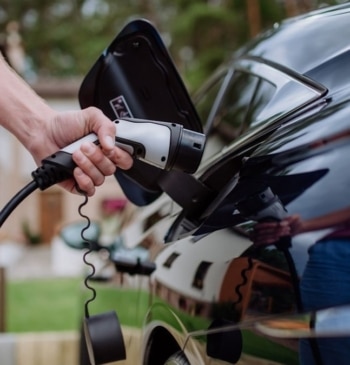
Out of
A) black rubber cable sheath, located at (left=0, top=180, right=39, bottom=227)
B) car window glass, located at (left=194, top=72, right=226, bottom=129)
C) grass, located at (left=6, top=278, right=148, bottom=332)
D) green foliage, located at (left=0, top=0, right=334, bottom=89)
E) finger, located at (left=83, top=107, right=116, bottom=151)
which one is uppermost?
green foliage, located at (left=0, top=0, right=334, bottom=89)

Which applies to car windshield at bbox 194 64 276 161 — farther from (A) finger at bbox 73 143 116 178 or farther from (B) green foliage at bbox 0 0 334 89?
(B) green foliage at bbox 0 0 334 89

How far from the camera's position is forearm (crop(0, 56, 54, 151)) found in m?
2.00

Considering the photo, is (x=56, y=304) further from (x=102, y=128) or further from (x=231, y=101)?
(x=102, y=128)

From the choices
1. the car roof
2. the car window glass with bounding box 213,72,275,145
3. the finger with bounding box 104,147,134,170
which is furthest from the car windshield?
the finger with bounding box 104,147,134,170

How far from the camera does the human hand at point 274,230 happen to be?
146cm

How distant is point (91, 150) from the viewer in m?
1.73

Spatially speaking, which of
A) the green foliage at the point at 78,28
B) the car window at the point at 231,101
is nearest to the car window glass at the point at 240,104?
the car window at the point at 231,101

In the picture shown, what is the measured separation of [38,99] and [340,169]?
3.10 ft

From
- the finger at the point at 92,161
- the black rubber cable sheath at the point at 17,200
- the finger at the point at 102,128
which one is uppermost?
the finger at the point at 102,128

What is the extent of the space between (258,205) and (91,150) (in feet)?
1.35

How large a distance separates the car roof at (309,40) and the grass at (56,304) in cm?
92

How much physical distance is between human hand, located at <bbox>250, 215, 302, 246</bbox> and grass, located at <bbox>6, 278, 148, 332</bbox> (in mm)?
1003

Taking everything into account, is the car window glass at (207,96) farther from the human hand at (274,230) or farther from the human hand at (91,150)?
the human hand at (274,230)

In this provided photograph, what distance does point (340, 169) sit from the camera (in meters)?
1.46
